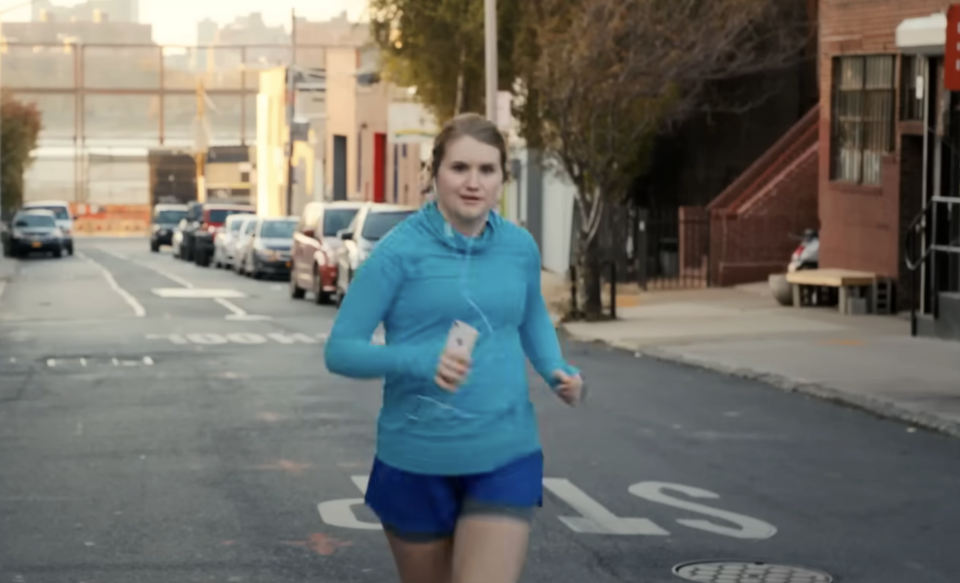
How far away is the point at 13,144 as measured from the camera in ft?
283

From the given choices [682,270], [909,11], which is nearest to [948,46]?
[909,11]

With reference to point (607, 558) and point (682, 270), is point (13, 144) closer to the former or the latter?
point (682, 270)

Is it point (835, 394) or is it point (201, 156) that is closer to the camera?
→ point (835, 394)

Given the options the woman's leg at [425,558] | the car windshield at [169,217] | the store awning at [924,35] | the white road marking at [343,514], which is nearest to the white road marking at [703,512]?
the white road marking at [343,514]

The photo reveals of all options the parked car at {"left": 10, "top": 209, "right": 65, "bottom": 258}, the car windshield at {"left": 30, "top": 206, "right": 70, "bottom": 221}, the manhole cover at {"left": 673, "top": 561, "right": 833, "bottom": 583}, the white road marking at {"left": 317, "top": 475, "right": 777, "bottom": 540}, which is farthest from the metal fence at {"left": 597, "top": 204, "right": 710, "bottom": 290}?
the car windshield at {"left": 30, "top": 206, "right": 70, "bottom": 221}

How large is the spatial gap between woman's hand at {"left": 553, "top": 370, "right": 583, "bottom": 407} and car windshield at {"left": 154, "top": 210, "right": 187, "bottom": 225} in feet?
271

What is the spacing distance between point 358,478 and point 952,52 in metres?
10.0

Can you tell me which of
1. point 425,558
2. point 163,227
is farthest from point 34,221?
point 425,558

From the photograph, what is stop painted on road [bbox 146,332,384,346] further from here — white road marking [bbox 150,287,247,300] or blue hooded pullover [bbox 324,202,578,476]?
blue hooded pullover [bbox 324,202,578,476]

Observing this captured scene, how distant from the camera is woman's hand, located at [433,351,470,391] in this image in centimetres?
538

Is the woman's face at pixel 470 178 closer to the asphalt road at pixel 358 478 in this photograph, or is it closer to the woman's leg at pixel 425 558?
the woman's leg at pixel 425 558

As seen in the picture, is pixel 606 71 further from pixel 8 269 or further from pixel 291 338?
pixel 8 269

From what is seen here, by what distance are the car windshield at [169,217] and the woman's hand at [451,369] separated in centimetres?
8292

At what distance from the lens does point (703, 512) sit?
443 inches
